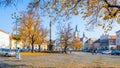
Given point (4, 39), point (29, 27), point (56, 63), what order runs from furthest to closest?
point (4, 39) → point (29, 27) → point (56, 63)

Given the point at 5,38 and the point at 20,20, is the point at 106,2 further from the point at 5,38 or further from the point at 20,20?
the point at 5,38

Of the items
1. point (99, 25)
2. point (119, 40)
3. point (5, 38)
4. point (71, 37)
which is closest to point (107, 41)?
point (119, 40)

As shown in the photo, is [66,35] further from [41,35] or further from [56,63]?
[56,63]

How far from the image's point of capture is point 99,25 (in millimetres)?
26516

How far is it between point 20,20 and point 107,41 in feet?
383

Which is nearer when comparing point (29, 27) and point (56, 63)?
point (56, 63)

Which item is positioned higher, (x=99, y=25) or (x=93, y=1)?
(x=93, y=1)

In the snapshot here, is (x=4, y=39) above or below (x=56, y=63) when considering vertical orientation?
above

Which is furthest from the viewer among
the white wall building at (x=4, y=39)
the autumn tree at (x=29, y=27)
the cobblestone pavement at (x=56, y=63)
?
the white wall building at (x=4, y=39)

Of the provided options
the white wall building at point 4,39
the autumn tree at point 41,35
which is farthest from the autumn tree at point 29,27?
the white wall building at point 4,39

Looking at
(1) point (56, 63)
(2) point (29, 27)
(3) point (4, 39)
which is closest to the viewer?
(1) point (56, 63)

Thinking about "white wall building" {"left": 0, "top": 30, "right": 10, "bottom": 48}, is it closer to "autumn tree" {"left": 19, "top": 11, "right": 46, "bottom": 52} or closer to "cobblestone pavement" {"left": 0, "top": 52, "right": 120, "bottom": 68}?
"autumn tree" {"left": 19, "top": 11, "right": 46, "bottom": 52}

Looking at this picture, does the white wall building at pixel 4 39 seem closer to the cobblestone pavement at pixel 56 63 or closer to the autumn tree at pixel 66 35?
the autumn tree at pixel 66 35

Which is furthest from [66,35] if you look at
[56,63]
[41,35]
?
[56,63]
